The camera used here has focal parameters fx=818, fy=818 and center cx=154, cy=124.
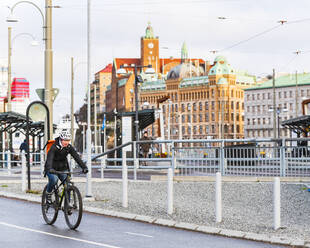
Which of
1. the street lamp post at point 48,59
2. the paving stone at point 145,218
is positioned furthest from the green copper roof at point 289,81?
the paving stone at point 145,218

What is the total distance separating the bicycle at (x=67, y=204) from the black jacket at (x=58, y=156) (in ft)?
0.84

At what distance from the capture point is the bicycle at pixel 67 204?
13461mm

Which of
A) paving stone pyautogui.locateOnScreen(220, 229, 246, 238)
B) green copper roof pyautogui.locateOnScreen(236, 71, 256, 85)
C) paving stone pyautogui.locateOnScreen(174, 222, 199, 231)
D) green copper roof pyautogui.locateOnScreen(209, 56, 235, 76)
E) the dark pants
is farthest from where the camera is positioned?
green copper roof pyautogui.locateOnScreen(236, 71, 256, 85)

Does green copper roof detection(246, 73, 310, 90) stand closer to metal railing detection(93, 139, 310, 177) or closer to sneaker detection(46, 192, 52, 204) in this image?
metal railing detection(93, 139, 310, 177)

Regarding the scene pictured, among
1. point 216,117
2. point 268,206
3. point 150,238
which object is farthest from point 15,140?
point 216,117

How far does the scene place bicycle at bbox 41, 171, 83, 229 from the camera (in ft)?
44.2

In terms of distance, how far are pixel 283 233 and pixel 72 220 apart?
348 centimetres

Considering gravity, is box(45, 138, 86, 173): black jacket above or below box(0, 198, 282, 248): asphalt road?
above

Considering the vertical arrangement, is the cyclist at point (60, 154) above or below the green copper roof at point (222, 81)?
below

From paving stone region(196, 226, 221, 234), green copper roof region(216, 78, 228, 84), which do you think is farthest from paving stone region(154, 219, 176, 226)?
green copper roof region(216, 78, 228, 84)

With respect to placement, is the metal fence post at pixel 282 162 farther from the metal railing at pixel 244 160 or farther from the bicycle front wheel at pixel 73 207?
the bicycle front wheel at pixel 73 207

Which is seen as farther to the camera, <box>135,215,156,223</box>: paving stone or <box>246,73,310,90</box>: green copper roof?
<box>246,73,310,90</box>: green copper roof

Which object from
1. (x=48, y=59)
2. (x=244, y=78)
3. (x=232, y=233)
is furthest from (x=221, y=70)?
(x=232, y=233)

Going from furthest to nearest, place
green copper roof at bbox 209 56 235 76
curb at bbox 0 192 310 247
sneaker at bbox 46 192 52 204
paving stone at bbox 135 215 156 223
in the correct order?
green copper roof at bbox 209 56 235 76
paving stone at bbox 135 215 156 223
sneaker at bbox 46 192 52 204
curb at bbox 0 192 310 247
